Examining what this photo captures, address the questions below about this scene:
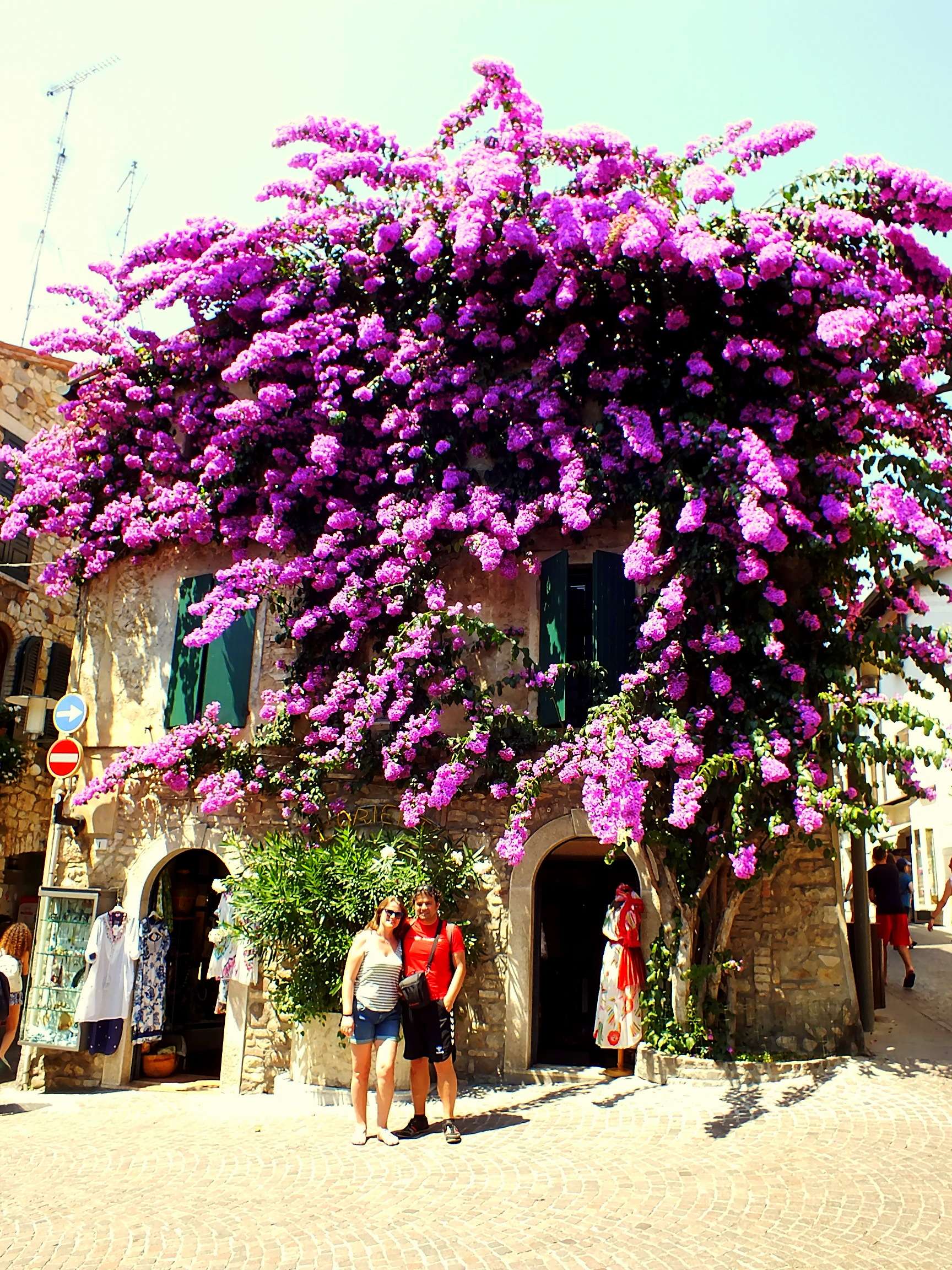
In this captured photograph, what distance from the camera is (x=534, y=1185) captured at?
643cm

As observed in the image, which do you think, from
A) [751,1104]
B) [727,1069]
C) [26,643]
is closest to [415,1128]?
[751,1104]

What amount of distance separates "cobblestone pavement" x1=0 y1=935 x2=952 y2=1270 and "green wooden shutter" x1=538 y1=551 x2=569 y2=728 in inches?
134

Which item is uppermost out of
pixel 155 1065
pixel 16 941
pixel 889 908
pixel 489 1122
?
pixel 889 908

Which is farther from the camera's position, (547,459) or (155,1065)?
(155,1065)

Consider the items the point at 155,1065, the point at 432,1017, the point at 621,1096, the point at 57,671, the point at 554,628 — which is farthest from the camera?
the point at 57,671

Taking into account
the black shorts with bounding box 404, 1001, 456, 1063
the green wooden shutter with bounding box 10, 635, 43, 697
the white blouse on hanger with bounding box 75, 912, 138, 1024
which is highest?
the green wooden shutter with bounding box 10, 635, 43, 697

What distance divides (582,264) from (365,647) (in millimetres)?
4448

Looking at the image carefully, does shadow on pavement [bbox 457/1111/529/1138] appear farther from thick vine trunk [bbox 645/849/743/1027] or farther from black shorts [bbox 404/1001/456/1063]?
thick vine trunk [bbox 645/849/743/1027]

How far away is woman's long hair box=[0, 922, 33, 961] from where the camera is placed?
31.8 feet

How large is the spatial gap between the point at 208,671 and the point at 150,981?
3.38 metres

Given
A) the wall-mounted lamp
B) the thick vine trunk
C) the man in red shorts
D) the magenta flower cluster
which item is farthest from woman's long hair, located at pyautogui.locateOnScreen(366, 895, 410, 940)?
the wall-mounted lamp

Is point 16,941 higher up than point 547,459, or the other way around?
point 547,459

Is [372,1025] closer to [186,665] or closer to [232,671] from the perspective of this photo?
[232,671]

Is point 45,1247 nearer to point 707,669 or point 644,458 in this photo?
point 707,669
